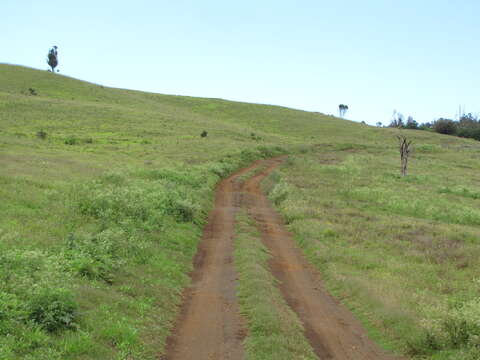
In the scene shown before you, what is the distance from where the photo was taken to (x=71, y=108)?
275ft

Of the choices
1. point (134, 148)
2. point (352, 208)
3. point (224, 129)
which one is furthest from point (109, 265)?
point (224, 129)

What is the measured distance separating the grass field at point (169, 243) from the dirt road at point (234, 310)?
507 millimetres

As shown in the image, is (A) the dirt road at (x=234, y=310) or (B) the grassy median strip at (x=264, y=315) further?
(A) the dirt road at (x=234, y=310)

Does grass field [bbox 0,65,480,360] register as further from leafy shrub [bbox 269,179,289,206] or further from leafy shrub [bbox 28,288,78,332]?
leafy shrub [bbox 269,179,289,206]

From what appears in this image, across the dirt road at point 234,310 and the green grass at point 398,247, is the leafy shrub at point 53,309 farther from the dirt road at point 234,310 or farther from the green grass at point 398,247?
the green grass at point 398,247

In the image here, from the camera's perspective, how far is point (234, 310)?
14672 mm

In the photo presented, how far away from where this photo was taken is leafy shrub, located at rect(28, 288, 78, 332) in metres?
10.7

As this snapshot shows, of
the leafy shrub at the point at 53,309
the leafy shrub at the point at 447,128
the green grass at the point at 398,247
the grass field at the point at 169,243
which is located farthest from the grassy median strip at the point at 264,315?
the leafy shrub at the point at 447,128

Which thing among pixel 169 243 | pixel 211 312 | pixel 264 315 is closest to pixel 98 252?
pixel 211 312

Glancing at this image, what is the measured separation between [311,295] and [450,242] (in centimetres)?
1115

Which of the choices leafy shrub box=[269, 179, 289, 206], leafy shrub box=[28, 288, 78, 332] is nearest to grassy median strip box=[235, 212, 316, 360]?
leafy shrub box=[28, 288, 78, 332]

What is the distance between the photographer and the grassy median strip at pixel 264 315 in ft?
38.6

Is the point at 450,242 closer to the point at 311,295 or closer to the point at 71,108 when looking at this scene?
the point at 311,295

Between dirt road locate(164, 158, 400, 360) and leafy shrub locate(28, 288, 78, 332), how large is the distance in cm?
239
